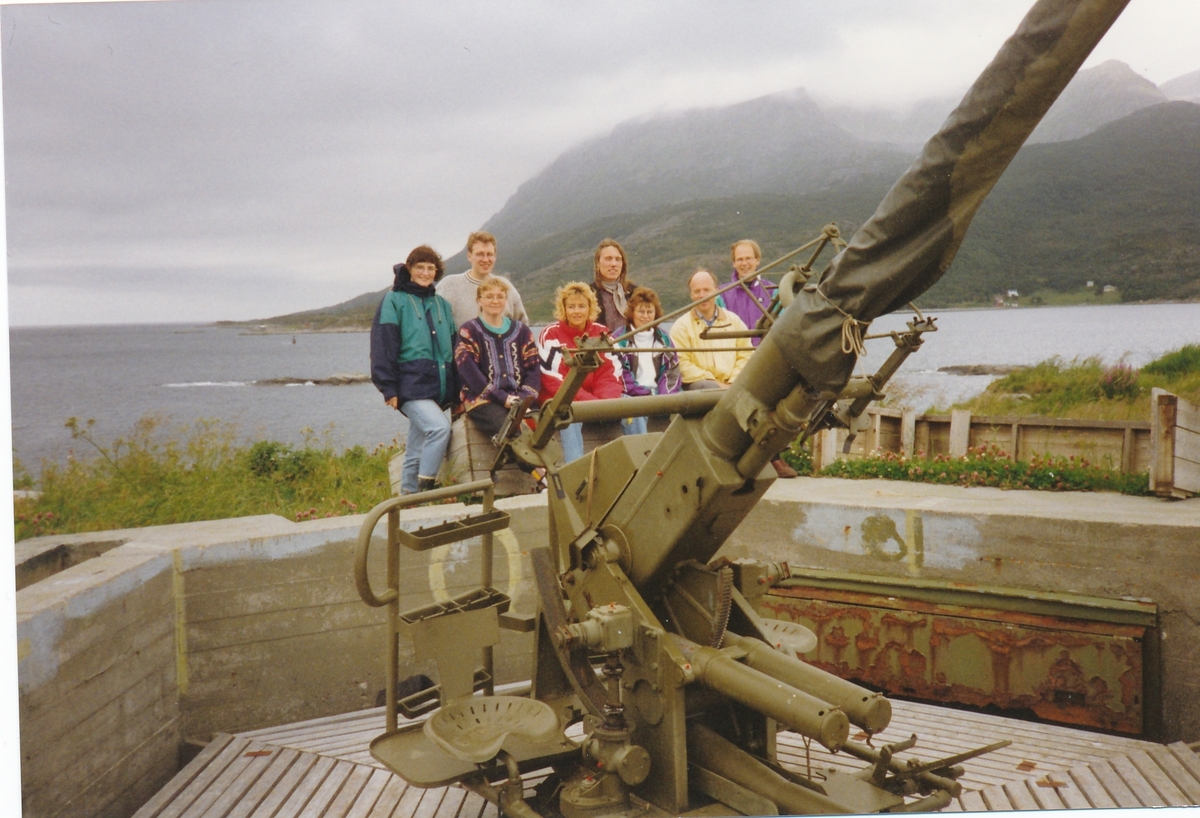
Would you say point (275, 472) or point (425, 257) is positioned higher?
point (425, 257)

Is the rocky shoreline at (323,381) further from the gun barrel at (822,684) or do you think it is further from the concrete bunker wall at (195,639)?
the gun barrel at (822,684)

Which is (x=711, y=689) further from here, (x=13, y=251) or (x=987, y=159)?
(x=13, y=251)

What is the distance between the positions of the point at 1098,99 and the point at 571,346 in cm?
355

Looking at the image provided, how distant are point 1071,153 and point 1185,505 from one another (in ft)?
10.6

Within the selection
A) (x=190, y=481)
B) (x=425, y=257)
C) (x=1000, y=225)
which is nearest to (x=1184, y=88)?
(x=1000, y=225)

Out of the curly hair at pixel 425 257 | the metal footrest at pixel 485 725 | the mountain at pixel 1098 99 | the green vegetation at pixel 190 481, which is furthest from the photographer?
the curly hair at pixel 425 257

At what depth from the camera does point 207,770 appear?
411cm

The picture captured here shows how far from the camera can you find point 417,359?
17.8ft

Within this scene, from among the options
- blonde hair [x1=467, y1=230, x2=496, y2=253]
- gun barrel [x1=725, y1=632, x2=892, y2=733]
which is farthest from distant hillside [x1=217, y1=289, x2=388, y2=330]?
gun barrel [x1=725, y1=632, x2=892, y2=733]

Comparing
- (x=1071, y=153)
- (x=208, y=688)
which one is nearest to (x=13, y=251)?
(x=208, y=688)

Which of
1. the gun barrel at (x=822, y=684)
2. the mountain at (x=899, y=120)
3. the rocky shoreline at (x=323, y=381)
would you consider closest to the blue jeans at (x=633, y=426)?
the mountain at (x=899, y=120)

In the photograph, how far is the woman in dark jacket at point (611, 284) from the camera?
5.93m

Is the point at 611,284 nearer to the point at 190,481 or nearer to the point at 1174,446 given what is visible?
the point at 190,481

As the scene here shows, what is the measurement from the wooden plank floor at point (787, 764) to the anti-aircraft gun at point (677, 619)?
1.13 feet
